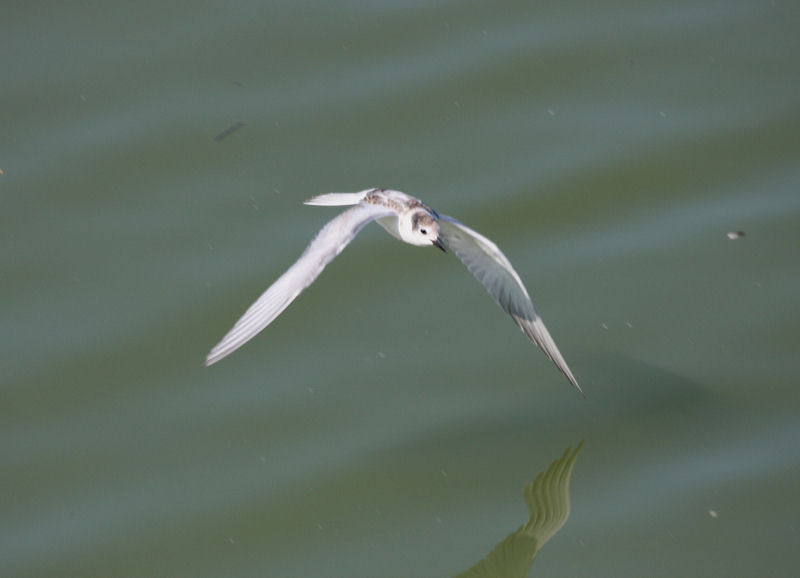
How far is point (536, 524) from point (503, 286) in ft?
3.18

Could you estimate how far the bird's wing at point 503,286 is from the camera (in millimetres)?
4977

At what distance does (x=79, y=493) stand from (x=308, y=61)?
10.1 feet

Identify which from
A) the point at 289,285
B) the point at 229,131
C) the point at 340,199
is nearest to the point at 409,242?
the point at 340,199

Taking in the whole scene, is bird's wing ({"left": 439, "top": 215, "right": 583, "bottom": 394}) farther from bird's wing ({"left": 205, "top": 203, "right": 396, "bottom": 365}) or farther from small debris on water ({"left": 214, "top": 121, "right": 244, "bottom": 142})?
small debris on water ({"left": 214, "top": 121, "right": 244, "bottom": 142})

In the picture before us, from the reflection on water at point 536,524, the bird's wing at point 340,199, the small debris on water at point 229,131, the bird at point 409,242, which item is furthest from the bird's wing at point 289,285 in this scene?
the small debris on water at point 229,131

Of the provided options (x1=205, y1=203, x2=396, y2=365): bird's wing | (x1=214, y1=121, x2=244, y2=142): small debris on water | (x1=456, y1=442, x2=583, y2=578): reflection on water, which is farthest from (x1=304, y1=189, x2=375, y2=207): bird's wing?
(x1=214, y1=121, x2=244, y2=142): small debris on water

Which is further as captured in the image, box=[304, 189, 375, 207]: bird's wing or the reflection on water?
box=[304, 189, 375, 207]: bird's wing

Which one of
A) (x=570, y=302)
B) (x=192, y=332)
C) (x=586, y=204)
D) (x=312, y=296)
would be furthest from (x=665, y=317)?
(x=192, y=332)

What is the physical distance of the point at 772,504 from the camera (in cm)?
477

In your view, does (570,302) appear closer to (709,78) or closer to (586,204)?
(586,204)

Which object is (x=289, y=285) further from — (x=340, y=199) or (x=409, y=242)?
(x=340, y=199)

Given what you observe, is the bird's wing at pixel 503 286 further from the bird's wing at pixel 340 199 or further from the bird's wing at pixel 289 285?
the bird's wing at pixel 289 285

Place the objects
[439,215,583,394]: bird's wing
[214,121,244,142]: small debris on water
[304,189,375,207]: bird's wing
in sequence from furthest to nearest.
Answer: [214,121,244,142]: small debris on water
[304,189,375,207]: bird's wing
[439,215,583,394]: bird's wing

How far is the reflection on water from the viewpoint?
4613mm
